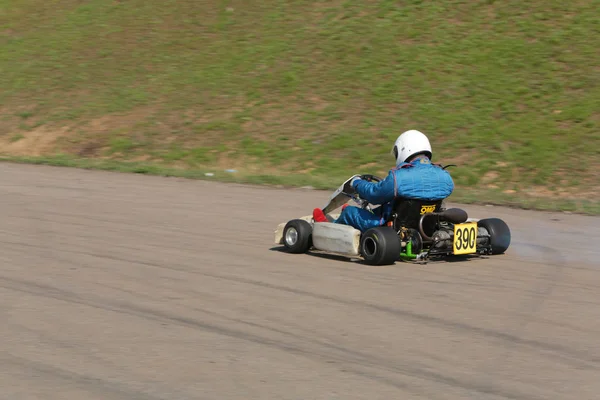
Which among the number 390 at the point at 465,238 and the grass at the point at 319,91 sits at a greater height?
the grass at the point at 319,91

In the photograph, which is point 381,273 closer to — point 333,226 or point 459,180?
point 333,226

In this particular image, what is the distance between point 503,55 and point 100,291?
16870 mm

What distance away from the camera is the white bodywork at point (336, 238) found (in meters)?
8.54

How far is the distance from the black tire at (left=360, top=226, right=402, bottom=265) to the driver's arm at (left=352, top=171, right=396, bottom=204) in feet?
0.98

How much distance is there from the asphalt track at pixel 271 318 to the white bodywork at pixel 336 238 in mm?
150

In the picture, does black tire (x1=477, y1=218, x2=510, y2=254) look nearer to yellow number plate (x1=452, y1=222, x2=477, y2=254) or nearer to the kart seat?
yellow number plate (x1=452, y1=222, x2=477, y2=254)

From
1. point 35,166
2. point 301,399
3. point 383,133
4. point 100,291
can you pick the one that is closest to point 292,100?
point 383,133

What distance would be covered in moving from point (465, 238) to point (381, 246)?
87 cm

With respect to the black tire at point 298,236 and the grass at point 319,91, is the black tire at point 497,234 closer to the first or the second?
the black tire at point 298,236

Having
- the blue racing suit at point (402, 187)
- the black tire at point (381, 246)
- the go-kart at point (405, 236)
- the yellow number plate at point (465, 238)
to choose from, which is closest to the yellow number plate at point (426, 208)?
the go-kart at point (405, 236)

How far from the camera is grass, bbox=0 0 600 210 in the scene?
17734mm

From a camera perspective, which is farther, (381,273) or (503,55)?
(503,55)

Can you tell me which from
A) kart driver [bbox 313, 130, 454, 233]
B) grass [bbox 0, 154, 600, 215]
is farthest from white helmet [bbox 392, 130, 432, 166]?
grass [bbox 0, 154, 600, 215]

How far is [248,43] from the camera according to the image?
1030 inches
